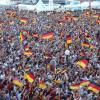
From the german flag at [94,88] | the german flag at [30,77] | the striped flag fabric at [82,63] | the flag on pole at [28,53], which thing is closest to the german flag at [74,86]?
the german flag at [94,88]

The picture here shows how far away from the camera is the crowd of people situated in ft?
50.0

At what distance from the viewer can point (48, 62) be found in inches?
801

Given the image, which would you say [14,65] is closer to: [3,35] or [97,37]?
[3,35]

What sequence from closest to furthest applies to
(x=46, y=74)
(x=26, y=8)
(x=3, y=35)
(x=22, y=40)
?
(x=46, y=74) < (x=22, y=40) < (x=3, y=35) < (x=26, y=8)

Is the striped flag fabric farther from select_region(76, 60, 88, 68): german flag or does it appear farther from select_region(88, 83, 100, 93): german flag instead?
select_region(88, 83, 100, 93): german flag

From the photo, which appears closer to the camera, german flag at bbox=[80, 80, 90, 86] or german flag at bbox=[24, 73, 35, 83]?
german flag at bbox=[80, 80, 90, 86]

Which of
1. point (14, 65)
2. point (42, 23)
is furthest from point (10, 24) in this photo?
point (14, 65)

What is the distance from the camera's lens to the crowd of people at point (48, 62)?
50.0ft

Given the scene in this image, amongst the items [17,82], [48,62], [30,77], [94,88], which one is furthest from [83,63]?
[17,82]

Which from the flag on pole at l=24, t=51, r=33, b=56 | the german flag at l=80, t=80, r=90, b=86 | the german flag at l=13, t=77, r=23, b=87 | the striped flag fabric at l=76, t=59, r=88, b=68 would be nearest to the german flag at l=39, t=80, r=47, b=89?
the german flag at l=13, t=77, r=23, b=87

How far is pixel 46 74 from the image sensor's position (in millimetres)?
17641

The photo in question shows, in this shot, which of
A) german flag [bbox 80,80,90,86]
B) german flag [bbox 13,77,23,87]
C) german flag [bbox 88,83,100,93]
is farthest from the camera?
german flag [bbox 80,80,90,86]

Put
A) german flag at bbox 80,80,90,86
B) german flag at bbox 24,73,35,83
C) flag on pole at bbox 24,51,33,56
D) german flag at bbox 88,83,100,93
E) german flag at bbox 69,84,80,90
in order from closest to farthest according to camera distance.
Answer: german flag at bbox 88,83,100,93 → german flag at bbox 69,84,80,90 → german flag at bbox 80,80,90,86 → german flag at bbox 24,73,35,83 → flag on pole at bbox 24,51,33,56

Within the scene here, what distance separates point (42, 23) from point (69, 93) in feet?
62.7
